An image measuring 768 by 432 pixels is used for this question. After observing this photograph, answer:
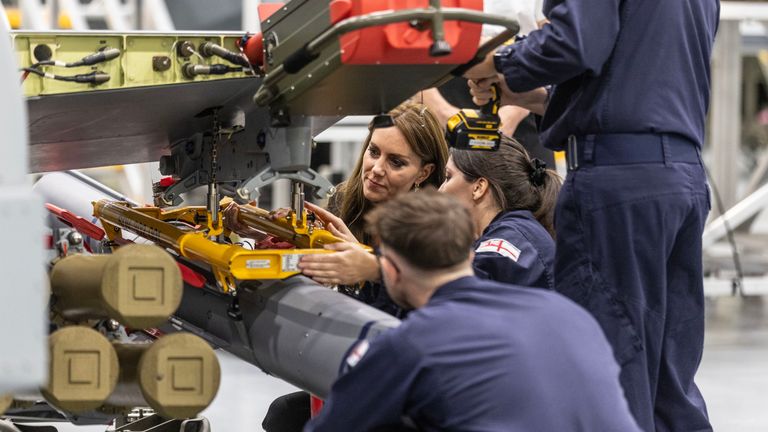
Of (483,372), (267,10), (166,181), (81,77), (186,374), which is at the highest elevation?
(267,10)

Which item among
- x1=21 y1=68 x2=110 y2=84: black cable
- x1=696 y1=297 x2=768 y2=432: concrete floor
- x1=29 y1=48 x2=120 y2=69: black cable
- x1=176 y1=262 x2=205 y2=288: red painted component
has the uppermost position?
x1=29 y1=48 x2=120 y2=69: black cable

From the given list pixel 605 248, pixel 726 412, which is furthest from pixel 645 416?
pixel 726 412

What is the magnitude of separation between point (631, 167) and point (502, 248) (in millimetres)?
539

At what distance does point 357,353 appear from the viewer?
9.21 feet

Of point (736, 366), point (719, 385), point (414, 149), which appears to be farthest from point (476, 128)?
point (736, 366)

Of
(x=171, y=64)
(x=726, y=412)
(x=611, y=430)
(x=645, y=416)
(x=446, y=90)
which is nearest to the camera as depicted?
(x=611, y=430)

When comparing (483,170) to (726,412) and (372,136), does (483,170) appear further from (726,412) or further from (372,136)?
(726,412)

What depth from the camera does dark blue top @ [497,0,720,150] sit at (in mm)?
3309

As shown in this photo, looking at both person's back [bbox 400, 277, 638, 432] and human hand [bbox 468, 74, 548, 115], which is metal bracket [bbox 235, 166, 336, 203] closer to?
human hand [bbox 468, 74, 548, 115]

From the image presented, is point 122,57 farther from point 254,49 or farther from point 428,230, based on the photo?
point 428,230

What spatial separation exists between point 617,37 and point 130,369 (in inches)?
63.2

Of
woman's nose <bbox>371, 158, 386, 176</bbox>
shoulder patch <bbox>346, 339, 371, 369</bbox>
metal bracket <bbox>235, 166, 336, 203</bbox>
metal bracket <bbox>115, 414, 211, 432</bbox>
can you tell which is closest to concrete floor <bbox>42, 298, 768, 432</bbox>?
metal bracket <bbox>115, 414, 211, 432</bbox>

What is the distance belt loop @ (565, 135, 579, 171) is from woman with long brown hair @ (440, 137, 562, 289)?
0.39 meters

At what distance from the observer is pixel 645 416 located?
11.4ft
